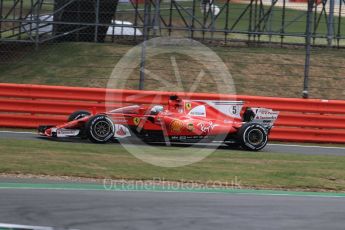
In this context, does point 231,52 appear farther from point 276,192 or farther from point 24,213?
point 24,213

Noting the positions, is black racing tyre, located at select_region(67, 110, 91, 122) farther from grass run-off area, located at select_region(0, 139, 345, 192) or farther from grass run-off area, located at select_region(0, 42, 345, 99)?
grass run-off area, located at select_region(0, 42, 345, 99)

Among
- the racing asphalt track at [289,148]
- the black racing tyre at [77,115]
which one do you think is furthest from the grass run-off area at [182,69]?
the black racing tyre at [77,115]

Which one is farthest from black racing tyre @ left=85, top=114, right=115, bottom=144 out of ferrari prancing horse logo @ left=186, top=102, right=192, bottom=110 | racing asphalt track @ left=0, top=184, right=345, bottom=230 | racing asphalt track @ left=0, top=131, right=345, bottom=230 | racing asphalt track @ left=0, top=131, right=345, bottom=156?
racing asphalt track @ left=0, top=184, right=345, bottom=230

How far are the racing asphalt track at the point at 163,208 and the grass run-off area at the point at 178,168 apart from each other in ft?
2.10

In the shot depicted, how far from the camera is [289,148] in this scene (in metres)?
13.7

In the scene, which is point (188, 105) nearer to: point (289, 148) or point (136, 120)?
point (136, 120)

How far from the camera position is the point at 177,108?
1263cm

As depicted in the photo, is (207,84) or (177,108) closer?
(177,108)

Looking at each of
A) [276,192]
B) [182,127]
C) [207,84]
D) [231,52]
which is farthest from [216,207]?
[231,52]

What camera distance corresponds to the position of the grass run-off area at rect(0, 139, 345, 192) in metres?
9.48

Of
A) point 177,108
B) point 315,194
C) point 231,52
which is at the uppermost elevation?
point 231,52

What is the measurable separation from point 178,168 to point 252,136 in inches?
113

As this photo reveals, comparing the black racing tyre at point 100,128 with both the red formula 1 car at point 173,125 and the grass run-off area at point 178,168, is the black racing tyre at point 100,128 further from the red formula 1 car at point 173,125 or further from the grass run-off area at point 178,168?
the grass run-off area at point 178,168

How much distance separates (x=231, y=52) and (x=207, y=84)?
2.17m
